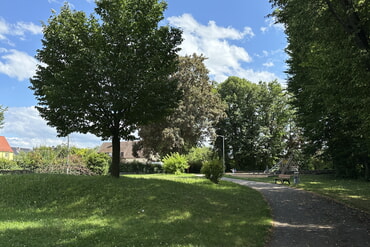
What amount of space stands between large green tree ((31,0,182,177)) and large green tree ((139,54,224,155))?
20.6 m

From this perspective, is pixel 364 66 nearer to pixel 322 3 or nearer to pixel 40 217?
pixel 322 3

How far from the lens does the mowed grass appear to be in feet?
21.8

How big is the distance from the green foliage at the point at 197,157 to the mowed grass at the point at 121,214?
33.8 metres

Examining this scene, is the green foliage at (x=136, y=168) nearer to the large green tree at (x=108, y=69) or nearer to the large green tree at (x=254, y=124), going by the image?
the large green tree at (x=254, y=124)

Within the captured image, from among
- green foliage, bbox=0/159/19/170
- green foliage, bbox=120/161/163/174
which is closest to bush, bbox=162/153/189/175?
green foliage, bbox=120/161/163/174

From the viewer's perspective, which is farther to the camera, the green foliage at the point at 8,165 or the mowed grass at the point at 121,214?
the green foliage at the point at 8,165

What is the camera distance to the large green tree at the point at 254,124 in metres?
49.6

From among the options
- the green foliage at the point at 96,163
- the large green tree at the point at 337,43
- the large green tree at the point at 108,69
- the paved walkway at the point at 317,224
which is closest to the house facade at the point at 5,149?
the green foliage at the point at 96,163

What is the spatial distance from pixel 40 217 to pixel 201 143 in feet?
111

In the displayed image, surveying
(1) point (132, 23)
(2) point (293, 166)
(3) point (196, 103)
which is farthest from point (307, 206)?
(3) point (196, 103)

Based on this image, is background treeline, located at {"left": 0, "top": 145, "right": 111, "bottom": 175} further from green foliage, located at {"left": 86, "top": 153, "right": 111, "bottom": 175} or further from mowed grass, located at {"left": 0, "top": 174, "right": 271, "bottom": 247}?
mowed grass, located at {"left": 0, "top": 174, "right": 271, "bottom": 247}

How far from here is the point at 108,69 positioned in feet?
38.2

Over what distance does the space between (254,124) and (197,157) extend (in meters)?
11.9

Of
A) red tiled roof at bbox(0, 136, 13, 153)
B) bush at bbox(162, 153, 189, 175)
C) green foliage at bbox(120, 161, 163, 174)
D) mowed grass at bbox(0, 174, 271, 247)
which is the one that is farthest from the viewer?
red tiled roof at bbox(0, 136, 13, 153)
